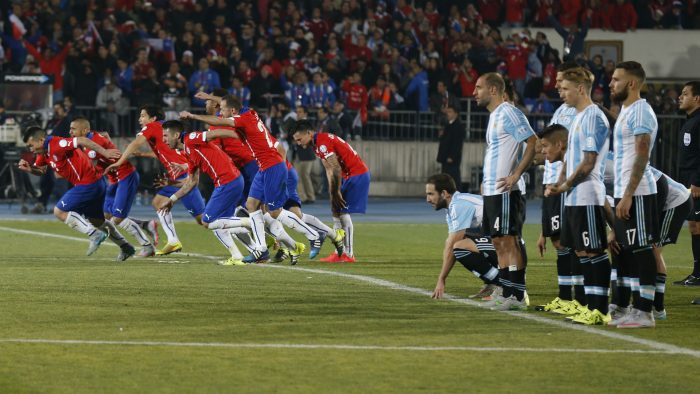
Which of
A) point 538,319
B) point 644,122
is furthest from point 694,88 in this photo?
point 538,319

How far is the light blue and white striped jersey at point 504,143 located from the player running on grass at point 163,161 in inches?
235

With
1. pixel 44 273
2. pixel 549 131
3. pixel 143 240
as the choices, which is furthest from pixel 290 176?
pixel 549 131

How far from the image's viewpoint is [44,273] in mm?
13805

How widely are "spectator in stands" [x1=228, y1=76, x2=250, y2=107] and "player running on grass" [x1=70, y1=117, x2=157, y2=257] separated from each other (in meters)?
10.7

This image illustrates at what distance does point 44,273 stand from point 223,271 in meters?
1.85

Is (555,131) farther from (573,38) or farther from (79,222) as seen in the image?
(573,38)

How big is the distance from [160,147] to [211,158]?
134cm

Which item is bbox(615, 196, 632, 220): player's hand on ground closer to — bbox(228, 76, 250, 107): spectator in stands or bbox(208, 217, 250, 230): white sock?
bbox(208, 217, 250, 230): white sock

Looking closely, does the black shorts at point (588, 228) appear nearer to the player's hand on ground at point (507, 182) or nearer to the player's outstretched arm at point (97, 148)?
the player's hand on ground at point (507, 182)

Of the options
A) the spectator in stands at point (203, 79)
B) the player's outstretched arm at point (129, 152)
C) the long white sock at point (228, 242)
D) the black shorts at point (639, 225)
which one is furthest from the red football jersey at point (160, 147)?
the spectator in stands at point (203, 79)

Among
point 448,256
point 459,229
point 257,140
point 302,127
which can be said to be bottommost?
point 448,256

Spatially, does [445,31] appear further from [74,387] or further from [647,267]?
[74,387]

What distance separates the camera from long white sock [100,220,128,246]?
1559 centimetres

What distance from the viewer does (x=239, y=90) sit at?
27672mm
